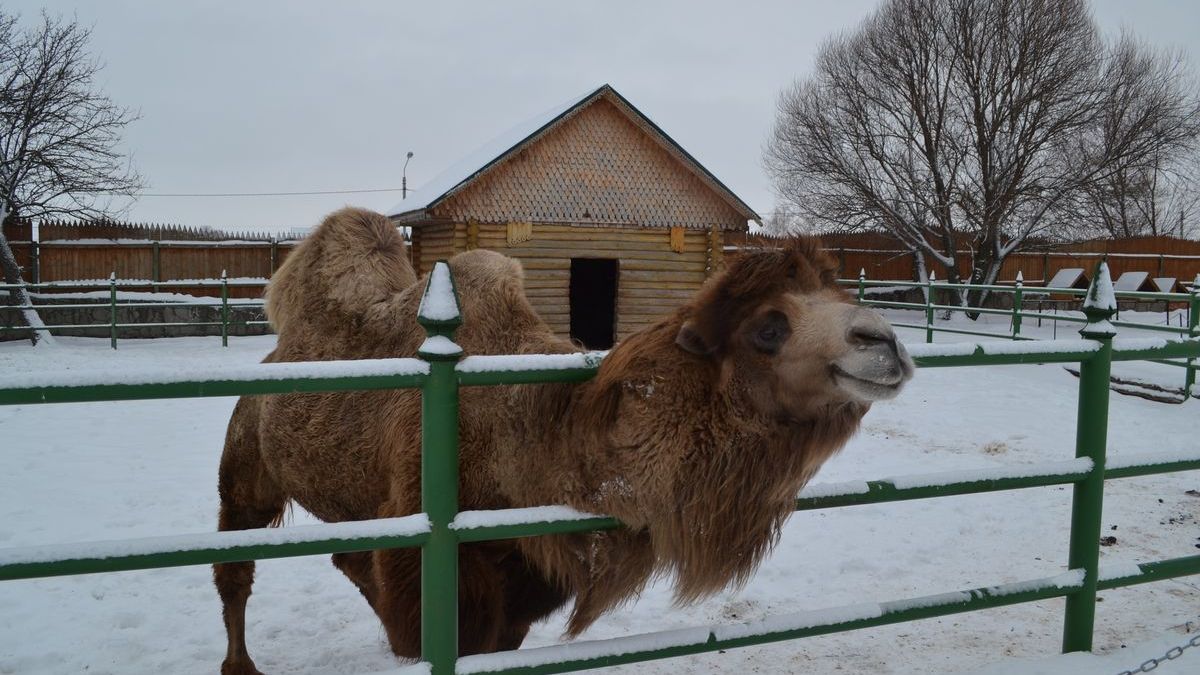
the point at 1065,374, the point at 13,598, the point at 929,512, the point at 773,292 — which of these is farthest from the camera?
the point at 1065,374

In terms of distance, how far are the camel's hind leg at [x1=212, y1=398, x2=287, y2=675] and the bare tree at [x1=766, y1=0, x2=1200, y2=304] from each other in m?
23.2

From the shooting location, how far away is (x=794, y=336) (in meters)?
2.25

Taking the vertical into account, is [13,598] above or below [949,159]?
below

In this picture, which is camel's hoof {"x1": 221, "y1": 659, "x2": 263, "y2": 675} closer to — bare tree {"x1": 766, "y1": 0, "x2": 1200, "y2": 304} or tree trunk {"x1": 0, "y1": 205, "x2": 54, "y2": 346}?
tree trunk {"x1": 0, "y1": 205, "x2": 54, "y2": 346}

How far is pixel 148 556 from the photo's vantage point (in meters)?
2.03

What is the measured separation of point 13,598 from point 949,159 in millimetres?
25583

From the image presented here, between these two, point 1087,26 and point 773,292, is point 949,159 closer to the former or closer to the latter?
point 1087,26

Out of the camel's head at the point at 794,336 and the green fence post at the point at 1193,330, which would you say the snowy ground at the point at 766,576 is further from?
the green fence post at the point at 1193,330

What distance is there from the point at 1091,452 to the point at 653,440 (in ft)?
6.28

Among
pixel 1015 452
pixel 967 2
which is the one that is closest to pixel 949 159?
pixel 967 2

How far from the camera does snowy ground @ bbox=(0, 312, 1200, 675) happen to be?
400 centimetres

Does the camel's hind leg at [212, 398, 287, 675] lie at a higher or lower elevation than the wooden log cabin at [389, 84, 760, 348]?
lower

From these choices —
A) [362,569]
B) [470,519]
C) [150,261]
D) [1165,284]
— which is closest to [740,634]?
[470,519]

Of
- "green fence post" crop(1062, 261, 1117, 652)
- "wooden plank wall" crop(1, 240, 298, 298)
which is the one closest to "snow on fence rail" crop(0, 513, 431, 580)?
"green fence post" crop(1062, 261, 1117, 652)
